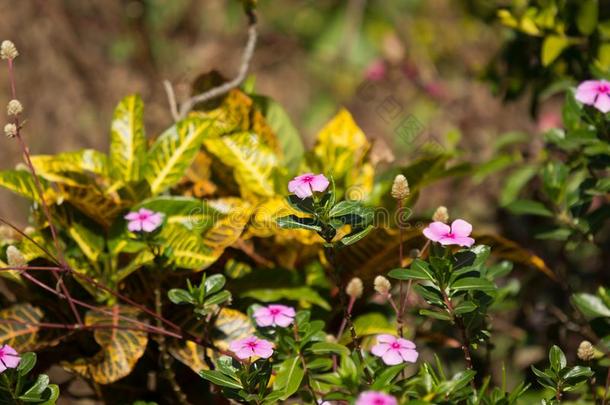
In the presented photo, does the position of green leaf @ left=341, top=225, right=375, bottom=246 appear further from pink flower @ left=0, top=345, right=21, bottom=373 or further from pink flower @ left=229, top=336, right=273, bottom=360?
pink flower @ left=0, top=345, right=21, bottom=373

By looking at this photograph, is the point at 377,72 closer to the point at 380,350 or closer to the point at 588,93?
the point at 588,93

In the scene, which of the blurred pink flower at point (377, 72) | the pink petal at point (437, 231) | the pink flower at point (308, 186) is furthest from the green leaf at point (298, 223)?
the blurred pink flower at point (377, 72)

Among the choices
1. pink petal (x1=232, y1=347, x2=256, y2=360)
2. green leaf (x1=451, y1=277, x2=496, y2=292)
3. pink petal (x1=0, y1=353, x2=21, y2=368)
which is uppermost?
pink petal (x1=0, y1=353, x2=21, y2=368)

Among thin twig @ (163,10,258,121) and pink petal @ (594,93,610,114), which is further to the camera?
thin twig @ (163,10,258,121)

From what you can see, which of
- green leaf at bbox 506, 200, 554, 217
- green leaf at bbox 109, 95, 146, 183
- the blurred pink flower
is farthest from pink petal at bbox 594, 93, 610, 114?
the blurred pink flower

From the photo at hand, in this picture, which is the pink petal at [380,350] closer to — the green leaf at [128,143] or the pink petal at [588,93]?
the pink petal at [588,93]

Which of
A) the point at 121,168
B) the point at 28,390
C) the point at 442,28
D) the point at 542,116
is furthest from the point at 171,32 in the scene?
the point at 28,390
